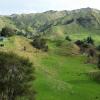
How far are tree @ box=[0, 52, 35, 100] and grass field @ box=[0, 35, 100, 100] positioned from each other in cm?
912

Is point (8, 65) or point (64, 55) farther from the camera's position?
point (64, 55)

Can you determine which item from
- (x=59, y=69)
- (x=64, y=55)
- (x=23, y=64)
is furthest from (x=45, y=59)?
(x=23, y=64)

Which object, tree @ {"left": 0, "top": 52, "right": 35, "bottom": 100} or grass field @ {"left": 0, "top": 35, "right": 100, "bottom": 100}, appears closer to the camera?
tree @ {"left": 0, "top": 52, "right": 35, "bottom": 100}

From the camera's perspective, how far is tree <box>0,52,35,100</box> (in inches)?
2291

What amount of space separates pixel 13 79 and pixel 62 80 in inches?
1339

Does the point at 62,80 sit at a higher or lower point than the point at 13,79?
lower

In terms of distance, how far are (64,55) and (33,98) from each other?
274 ft

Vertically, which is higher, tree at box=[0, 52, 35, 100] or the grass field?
tree at box=[0, 52, 35, 100]

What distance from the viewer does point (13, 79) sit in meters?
58.6

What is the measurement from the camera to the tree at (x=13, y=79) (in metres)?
58.2

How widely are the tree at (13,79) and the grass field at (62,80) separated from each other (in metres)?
9.12

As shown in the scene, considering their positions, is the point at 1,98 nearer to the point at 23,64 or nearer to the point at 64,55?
the point at 23,64

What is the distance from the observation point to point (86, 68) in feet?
393

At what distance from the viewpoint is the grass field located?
74.1 meters
